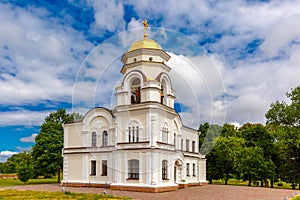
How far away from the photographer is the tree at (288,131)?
105ft

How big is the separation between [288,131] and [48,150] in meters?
26.7

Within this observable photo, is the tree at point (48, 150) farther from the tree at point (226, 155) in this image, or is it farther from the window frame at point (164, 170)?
the tree at point (226, 155)

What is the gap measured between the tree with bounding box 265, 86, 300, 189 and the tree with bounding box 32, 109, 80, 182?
22.8 meters

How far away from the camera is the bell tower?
25.0 metres

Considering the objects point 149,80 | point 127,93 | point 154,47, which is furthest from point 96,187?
point 154,47

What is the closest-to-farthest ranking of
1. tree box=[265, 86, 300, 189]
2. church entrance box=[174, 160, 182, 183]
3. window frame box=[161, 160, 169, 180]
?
window frame box=[161, 160, 169, 180], church entrance box=[174, 160, 182, 183], tree box=[265, 86, 300, 189]

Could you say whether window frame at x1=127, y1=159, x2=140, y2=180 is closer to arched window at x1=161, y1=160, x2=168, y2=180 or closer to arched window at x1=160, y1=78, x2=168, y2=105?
arched window at x1=161, y1=160, x2=168, y2=180

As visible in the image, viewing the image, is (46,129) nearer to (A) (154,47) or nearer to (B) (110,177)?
(B) (110,177)

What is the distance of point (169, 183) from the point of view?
82.9 ft

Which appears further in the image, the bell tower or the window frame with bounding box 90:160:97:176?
the window frame with bounding box 90:160:97:176

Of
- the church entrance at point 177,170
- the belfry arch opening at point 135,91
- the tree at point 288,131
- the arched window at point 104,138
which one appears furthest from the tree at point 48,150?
the tree at point 288,131

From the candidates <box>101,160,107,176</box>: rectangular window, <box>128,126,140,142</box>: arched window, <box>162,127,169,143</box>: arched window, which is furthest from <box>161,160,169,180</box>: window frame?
<box>101,160,107,176</box>: rectangular window

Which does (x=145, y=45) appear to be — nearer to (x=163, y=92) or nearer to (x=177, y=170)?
(x=163, y=92)

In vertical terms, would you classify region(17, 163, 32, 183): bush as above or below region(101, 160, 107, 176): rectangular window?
below
